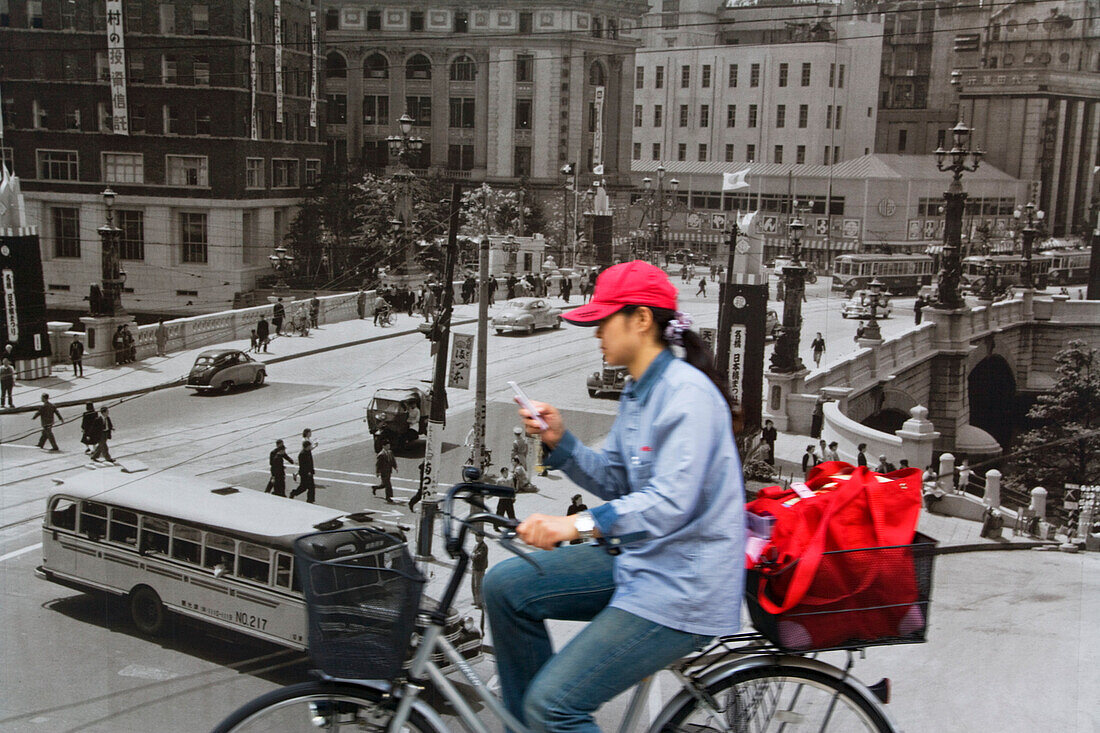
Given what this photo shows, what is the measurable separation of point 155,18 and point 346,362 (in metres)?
1.92

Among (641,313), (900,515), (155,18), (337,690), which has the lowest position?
(337,690)

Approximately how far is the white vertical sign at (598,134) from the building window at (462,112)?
28.5 inches

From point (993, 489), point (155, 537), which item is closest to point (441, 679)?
point (155, 537)

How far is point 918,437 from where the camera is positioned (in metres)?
7.51

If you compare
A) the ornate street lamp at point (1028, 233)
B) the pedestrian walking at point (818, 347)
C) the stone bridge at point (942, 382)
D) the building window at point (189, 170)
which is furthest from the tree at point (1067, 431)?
the building window at point (189, 170)

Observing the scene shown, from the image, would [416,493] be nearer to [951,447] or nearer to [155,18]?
[155,18]

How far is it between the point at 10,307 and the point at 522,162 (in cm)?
269

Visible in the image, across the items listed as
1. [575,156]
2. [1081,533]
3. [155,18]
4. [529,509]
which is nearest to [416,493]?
[529,509]

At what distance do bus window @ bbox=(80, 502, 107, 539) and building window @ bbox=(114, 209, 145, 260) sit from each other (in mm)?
1222

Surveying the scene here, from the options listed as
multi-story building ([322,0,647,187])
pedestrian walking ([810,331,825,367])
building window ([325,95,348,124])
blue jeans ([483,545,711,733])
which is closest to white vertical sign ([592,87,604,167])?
multi-story building ([322,0,647,187])

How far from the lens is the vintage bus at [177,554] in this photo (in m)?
4.78

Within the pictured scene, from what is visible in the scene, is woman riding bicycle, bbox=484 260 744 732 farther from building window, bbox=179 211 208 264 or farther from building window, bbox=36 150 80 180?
building window, bbox=36 150 80 180

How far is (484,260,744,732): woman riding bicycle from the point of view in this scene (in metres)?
2.21

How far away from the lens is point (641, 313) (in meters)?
2.46
